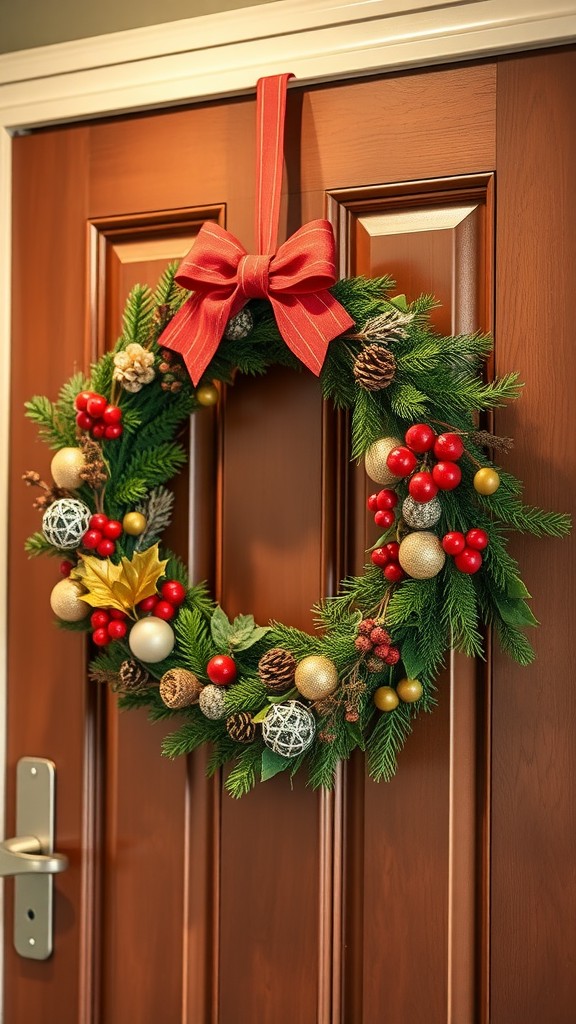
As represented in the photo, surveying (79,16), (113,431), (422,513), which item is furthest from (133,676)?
(79,16)

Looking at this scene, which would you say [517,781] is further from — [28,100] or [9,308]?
[28,100]

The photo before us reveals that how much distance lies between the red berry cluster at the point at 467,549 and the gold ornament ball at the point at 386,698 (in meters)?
0.16

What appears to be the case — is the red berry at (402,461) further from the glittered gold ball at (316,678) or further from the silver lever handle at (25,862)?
the silver lever handle at (25,862)

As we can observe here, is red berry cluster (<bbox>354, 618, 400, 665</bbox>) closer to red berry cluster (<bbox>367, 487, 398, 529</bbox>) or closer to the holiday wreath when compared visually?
the holiday wreath

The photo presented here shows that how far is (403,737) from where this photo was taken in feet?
3.28

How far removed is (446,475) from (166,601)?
357 millimetres

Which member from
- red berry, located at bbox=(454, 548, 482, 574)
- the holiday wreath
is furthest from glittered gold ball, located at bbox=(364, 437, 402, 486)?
red berry, located at bbox=(454, 548, 482, 574)

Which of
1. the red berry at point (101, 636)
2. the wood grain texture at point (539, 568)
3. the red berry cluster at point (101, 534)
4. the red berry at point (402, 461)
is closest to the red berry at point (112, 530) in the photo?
the red berry cluster at point (101, 534)

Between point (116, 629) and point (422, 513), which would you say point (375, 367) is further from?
point (116, 629)

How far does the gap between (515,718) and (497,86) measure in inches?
27.0

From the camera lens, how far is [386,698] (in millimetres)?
957

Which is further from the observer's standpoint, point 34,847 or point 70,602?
point 34,847

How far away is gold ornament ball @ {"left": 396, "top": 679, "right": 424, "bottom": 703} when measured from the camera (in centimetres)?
96

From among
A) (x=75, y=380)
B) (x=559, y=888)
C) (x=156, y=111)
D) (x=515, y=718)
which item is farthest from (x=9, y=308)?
(x=559, y=888)
